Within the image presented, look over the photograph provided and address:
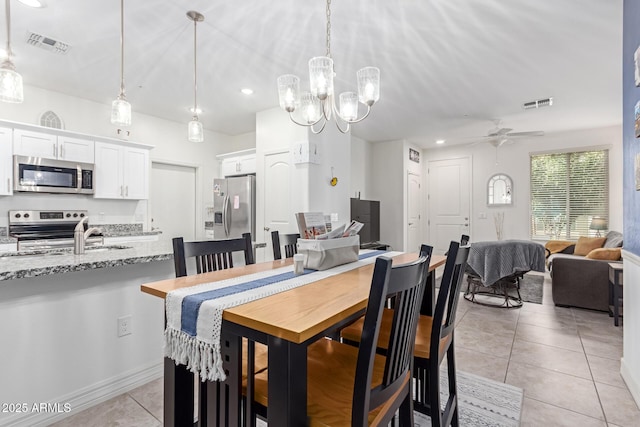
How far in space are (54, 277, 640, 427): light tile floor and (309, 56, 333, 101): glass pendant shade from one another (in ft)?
6.64

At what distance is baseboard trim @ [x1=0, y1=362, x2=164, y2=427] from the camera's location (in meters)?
1.65

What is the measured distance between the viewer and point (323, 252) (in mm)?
1641

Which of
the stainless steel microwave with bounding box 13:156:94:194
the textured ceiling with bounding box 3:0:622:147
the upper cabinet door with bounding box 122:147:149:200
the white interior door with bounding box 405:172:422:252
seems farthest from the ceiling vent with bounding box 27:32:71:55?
the white interior door with bounding box 405:172:422:252

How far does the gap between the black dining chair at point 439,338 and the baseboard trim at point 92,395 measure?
1.42 metres

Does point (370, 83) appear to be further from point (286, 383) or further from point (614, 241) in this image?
point (614, 241)

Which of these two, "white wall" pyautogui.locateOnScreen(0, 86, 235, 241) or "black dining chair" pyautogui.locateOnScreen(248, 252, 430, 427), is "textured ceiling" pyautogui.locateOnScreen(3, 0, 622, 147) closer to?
"white wall" pyautogui.locateOnScreen(0, 86, 235, 241)

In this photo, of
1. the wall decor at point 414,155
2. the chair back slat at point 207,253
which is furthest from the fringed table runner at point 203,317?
the wall decor at point 414,155

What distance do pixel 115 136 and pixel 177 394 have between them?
4132 mm

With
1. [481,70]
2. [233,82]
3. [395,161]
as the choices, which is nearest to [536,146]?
[395,161]

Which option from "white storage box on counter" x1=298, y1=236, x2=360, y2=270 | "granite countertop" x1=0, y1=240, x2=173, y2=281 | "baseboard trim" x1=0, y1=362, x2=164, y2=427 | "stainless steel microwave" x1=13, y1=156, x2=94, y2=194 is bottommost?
"baseboard trim" x1=0, y1=362, x2=164, y2=427

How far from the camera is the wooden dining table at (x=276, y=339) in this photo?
0.90 metres

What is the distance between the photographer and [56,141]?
363 centimetres

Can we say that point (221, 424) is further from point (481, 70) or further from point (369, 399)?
point (481, 70)

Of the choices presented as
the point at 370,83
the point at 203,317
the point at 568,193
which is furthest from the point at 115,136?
the point at 568,193
